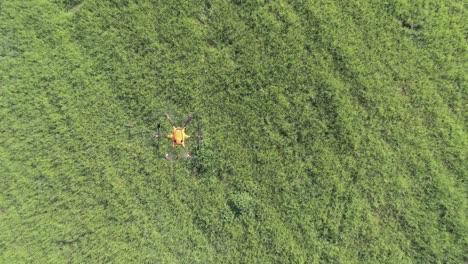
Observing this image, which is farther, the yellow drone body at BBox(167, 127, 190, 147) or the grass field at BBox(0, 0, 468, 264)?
the grass field at BBox(0, 0, 468, 264)

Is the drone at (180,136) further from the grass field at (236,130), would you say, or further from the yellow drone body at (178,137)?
the grass field at (236,130)

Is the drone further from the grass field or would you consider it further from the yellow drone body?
the grass field

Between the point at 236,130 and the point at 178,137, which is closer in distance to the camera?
the point at 178,137

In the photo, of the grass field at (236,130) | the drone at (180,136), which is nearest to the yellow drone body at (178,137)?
the drone at (180,136)

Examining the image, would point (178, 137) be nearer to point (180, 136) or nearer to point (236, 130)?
point (180, 136)

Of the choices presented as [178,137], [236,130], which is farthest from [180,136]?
[236,130]

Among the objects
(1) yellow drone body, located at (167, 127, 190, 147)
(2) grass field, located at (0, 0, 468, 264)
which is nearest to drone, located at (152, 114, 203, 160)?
(1) yellow drone body, located at (167, 127, 190, 147)

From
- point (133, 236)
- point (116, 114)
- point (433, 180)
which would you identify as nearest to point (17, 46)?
point (116, 114)

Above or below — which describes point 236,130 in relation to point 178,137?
above
